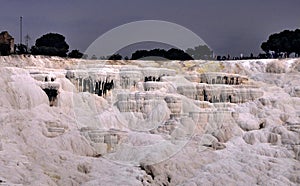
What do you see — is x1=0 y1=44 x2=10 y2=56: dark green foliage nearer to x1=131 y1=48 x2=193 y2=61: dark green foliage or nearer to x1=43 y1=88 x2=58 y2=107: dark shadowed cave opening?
x1=43 y1=88 x2=58 y2=107: dark shadowed cave opening

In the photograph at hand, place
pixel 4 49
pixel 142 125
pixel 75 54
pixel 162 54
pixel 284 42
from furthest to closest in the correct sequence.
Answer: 1. pixel 284 42
2. pixel 162 54
3. pixel 75 54
4. pixel 4 49
5. pixel 142 125

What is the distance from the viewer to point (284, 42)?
30891 mm

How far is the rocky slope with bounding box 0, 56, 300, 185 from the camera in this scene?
45.0ft

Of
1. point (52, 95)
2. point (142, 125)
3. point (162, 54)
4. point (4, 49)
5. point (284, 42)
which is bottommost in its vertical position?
point (142, 125)

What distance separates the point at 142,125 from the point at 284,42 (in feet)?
53.1

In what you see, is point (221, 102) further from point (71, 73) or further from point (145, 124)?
point (71, 73)

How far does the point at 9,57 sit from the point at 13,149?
7.02 m

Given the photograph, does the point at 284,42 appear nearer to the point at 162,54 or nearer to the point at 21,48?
the point at 162,54

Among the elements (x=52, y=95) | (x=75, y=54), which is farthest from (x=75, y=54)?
(x=52, y=95)

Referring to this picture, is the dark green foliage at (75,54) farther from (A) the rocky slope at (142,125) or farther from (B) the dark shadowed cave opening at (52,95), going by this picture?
(B) the dark shadowed cave opening at (52,95)

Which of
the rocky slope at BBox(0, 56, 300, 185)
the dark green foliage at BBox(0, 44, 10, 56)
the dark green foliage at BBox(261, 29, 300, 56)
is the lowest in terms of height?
the rocky slope at BBox(0, 56, 300, 185)

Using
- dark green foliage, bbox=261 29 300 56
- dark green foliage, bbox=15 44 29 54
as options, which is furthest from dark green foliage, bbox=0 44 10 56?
dark green foliage, bbox=261 29 300 56

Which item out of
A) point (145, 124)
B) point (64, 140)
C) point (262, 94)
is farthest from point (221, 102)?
point (64, 140)

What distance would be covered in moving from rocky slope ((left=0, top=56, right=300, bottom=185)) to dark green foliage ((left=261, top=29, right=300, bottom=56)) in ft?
25.8
